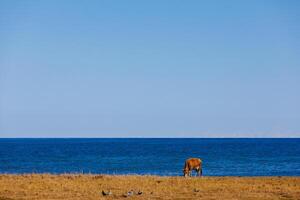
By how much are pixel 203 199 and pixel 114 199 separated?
15.2 ft

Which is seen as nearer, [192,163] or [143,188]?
[143,188]

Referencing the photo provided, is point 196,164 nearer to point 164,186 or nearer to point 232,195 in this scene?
point 164,186

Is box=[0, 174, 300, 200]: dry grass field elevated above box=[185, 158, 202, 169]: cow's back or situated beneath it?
situated beneath

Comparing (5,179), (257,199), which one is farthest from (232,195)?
(5,179)

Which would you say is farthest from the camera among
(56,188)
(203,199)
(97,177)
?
(97,177)

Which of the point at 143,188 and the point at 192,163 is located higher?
the point at 192,163

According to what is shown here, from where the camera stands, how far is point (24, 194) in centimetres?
3131

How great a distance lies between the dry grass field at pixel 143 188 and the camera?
100.0 feet

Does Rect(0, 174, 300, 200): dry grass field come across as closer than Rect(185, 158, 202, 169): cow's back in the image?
Yes

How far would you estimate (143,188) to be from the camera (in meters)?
34.0

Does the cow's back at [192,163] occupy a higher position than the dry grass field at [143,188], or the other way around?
the cow's back at [192,163]

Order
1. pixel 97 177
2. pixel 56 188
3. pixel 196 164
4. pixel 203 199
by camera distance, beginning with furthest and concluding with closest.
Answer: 1. pixel 196 164
2. pixel 97 177
3. pixel 56 188
4. pixel 203 199

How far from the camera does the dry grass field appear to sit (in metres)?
30.5

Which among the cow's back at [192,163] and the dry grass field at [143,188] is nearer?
the dry grass field at [143,188]
